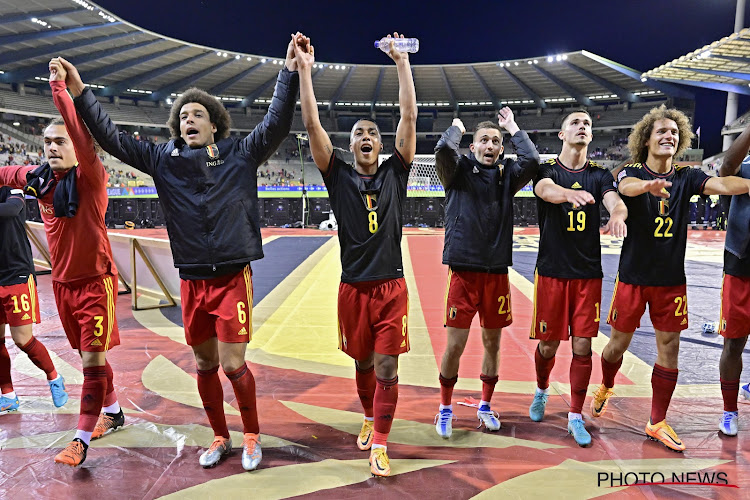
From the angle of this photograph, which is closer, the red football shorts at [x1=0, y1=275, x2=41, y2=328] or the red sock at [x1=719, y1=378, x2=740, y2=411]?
the red sock at [x1=719, y1=378, x2=740, y2=411]

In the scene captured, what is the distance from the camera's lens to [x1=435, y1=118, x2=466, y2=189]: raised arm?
11.0 ft

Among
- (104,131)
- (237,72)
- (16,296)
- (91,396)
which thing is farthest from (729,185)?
(237,72)

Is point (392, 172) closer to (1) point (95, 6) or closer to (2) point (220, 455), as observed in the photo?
(2) point (220, 455)

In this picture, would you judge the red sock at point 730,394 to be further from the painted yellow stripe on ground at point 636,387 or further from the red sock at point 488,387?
the red sock at point 488,387

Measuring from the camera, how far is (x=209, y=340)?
315 cm

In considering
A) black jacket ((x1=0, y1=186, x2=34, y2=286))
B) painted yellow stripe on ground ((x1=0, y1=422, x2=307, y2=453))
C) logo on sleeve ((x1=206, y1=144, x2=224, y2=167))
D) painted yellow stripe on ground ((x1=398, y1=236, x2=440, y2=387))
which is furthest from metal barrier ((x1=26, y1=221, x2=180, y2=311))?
logo on sleeve ((x1=206, y1=144, x2=224, y2=167))

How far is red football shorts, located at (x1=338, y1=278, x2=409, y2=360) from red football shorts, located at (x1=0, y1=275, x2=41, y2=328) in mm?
2908

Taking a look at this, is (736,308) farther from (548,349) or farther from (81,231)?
(81,231)

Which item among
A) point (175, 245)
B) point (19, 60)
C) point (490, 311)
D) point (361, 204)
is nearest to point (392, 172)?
point (361, 204)

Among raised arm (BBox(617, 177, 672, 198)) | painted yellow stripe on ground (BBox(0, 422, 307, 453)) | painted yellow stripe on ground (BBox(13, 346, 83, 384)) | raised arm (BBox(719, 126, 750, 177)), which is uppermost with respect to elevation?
raised arm (BBox(719, 126, 750, 177))

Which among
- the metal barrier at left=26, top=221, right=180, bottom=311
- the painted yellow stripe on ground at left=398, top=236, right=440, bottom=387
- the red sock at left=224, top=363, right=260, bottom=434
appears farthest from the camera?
the metal barrier at left=26, top=221, right=180, bottom=311

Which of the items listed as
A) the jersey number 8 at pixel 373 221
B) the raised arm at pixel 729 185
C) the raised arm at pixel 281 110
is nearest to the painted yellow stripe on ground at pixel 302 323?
the jersey number 8 at pixel 373 221

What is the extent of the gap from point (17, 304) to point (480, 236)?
399 cm

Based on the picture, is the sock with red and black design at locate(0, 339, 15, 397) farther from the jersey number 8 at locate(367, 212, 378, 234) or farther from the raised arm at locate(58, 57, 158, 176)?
the jersey number 8 at locate(367, 212, 378, 234)
